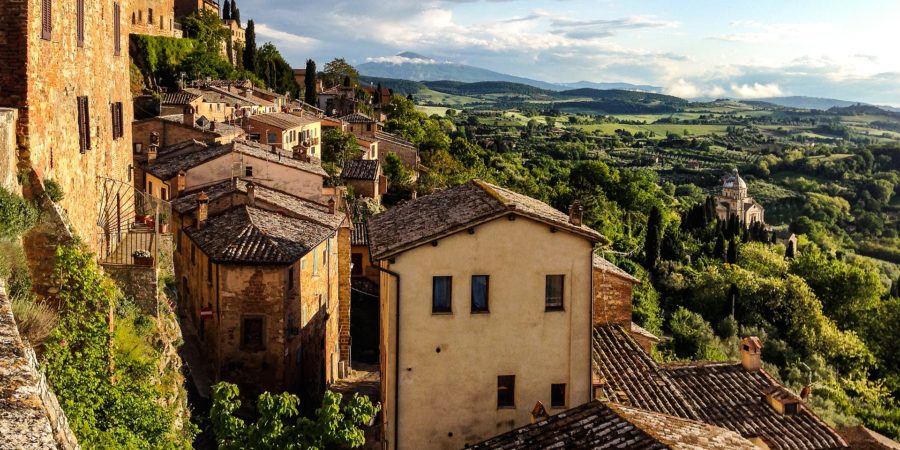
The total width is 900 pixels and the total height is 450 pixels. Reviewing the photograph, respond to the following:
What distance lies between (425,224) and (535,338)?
3.69m

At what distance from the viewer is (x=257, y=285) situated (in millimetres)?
24953

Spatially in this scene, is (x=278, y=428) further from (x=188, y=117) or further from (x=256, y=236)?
(x=188, y=117)

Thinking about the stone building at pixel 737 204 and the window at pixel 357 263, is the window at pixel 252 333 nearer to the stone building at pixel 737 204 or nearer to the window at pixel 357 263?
the window at pixel 357 263

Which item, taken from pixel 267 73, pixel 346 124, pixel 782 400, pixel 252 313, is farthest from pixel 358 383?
pixel 267 73

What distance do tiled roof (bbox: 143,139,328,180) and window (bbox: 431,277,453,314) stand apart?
682 inches

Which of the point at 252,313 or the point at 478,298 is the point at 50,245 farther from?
the point at 252,313

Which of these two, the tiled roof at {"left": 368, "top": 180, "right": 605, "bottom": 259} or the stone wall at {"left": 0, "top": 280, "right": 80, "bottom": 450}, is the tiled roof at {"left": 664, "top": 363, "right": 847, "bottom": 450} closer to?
the tiled roof at {"left": 368, "top": 180, "right": 605, "bottom": 259}

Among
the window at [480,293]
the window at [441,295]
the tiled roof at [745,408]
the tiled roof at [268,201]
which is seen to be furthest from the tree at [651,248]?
the window at [441,295]

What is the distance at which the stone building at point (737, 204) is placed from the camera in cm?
12788

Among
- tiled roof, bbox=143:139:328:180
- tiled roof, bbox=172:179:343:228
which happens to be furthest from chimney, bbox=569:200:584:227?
tiled roof, bbox=143:139:328:180

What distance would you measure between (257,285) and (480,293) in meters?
9.52

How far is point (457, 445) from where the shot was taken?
18109 mm

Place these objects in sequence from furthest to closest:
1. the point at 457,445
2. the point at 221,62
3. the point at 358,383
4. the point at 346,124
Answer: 1. the point at 221,62
2. the point at 346,124
3. the point at 358,383
4. the point at 457,445

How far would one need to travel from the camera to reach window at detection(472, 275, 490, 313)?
1816cm
